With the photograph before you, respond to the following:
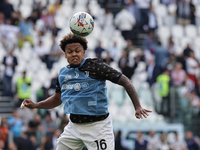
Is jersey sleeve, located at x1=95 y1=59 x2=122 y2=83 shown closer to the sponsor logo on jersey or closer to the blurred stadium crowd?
the sponsor logo on jersey

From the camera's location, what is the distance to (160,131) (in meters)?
13.1

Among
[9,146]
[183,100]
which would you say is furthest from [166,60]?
[9,146]

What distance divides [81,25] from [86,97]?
97 centimetres

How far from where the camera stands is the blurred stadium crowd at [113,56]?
12.5 meters

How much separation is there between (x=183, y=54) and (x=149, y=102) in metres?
3.64

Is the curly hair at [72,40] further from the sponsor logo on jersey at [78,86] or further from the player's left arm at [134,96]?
the player's left arm at [134,96]

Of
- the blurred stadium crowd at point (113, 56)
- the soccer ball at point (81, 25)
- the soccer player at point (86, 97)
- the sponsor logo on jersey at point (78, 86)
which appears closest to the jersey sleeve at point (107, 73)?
the soccer player at point (86, 97)

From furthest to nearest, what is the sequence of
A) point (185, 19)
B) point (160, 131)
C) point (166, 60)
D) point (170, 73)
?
point (185, 19)
point (166, 60)
point (170, 73)
point (160, 131)

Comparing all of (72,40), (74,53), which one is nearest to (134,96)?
(74,53)

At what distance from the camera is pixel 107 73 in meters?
5.02

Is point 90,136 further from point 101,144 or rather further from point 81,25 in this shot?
point 81,25

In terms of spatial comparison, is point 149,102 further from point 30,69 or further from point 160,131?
point 30,69

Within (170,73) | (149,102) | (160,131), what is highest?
(170,73)

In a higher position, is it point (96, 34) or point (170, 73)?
point (96, 34)
